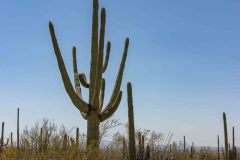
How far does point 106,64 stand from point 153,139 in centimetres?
402

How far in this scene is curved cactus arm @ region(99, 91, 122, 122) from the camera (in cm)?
1272

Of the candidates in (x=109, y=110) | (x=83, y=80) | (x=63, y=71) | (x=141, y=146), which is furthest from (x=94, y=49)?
(x=141, y=146)

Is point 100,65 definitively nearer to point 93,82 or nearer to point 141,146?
point 93,82

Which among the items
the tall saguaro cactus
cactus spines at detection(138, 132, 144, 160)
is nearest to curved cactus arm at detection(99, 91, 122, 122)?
the tall saguaro cactus

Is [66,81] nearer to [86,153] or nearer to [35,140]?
[86,153]

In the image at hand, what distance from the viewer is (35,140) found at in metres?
14.0

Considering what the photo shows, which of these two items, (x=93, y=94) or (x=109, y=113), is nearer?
(x=93, y=94)

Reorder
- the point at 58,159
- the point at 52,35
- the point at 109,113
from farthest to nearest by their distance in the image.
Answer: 1. the point at 109,113
2. the point at 52,35
3. the point at 58,159

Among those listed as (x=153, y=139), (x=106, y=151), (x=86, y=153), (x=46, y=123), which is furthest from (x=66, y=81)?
(x=46, y=123)

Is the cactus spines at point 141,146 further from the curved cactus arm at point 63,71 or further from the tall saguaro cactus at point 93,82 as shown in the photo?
the curved cactus arm at point 63,71

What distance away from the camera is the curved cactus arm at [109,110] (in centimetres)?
1272

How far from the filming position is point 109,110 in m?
13.0

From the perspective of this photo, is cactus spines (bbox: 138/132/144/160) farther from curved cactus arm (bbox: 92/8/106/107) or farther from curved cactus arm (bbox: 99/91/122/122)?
curved cactus arm (bbox: 92/8/106/107)

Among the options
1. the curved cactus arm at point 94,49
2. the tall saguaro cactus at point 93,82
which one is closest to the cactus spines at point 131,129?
the tall saguaro cactus at point 93,82
